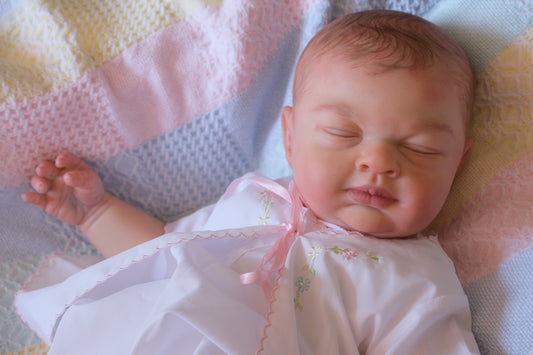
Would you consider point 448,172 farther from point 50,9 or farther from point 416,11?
point 50,9

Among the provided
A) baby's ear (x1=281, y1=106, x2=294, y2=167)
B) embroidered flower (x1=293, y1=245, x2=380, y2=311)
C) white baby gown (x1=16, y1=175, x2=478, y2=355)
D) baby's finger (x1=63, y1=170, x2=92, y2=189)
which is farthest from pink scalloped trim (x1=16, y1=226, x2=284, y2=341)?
baby's finger (x1=63, y1=170, x2=92, y2=189)

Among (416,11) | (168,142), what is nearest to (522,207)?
(416,11)

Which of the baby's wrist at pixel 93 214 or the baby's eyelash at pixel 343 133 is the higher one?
the baby's eyelash at pixel 343 133

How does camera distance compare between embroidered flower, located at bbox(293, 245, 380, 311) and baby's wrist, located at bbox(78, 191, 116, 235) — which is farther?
baby's wrist, located at bbox(78, 191, 116, 235)

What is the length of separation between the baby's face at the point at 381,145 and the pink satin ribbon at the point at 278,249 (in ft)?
0.20

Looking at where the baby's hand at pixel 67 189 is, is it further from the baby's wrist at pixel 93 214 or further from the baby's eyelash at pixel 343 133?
the baby's eyelash at pixel 343 133

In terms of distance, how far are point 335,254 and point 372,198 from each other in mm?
146

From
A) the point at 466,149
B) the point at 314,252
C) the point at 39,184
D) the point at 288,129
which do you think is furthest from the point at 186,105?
the point at 466,149

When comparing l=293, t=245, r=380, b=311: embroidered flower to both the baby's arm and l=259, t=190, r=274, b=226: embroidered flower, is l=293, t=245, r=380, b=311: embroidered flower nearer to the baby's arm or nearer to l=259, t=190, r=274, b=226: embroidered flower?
l=259, t=190, r=274, b=226: embroidered flower

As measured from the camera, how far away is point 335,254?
116 cm

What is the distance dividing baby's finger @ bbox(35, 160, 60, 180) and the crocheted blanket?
0.08 feet

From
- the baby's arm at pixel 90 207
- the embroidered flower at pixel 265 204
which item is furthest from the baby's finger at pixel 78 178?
the embroidered flower at pixel 265 204

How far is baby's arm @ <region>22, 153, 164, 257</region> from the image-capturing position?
1.42 m

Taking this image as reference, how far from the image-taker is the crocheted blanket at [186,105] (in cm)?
128
